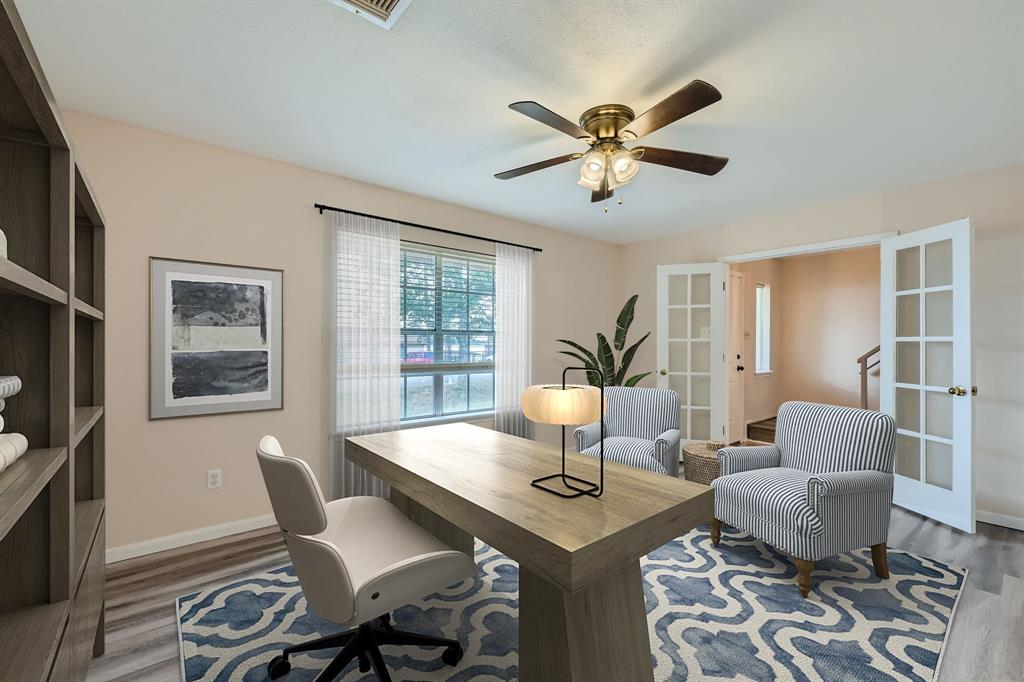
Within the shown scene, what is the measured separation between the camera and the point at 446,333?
160 inches

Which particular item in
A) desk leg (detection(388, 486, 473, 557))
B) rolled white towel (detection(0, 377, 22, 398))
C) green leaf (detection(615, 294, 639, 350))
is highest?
green leaf (detection(615, 294, 639, 350))

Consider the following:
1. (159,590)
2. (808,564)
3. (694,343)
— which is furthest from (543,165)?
(694,343)

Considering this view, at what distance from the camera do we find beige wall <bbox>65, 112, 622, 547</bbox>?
8.45 feet

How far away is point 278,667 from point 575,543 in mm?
1311

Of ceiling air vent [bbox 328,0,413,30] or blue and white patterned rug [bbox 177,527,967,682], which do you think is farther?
blue and white patterned rug [bbox 177,527,967,682]

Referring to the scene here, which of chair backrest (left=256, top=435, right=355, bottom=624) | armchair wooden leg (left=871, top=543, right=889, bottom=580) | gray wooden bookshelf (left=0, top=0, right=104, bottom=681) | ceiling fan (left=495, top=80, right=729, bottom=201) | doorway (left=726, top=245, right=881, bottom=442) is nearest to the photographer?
gray wooden bookshelf (left=0, top=0, right=104, bottom=681)

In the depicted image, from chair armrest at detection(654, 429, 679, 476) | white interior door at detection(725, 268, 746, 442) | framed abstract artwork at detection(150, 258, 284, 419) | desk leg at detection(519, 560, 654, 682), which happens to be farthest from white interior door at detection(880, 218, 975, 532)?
framed abstract artwork at detection(150, 258, 284, 419)

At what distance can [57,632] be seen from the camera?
1034 mm

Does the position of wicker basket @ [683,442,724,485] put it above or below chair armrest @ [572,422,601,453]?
below

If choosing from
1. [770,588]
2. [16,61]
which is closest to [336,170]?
[16,61]

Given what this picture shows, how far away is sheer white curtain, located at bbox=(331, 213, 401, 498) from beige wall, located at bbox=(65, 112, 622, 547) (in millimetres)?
118

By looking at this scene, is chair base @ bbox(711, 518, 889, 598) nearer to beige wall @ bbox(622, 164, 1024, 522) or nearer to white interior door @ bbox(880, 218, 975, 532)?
white interior door @ bbox(880, 218, 975, 532)

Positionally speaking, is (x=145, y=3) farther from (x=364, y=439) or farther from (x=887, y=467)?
(x=887, y=467)

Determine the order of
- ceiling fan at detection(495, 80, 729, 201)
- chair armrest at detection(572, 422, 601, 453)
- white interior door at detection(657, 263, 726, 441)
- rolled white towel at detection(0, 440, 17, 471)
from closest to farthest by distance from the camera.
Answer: rolled white towel at detection(0, 440, 17, 471) → ceiling fan at detection(495, 80, 729, 201) → chair armrest at detection(572, 422, 601, 453) → white interior door at detection(657, 263, 726, 441)
